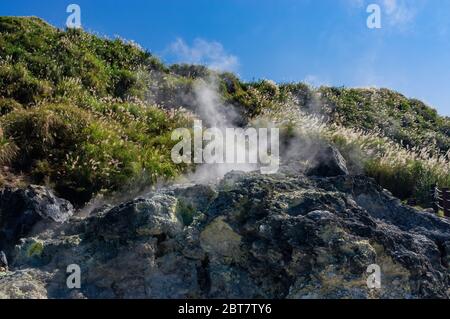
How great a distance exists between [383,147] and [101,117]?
20.3 feet

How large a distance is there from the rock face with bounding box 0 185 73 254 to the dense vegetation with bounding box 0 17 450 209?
2.11 metres

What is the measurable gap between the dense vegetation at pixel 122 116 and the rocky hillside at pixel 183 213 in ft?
0.15

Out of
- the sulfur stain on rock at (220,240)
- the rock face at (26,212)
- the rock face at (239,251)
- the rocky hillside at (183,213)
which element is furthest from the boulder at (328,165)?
the rock face at (26,212)

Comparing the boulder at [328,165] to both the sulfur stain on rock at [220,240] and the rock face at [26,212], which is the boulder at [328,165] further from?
the rock face at [26,212]

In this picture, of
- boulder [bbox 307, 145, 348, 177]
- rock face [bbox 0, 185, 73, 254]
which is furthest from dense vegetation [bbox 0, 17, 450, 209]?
boulder [bbox 307, 145, 348, 177]

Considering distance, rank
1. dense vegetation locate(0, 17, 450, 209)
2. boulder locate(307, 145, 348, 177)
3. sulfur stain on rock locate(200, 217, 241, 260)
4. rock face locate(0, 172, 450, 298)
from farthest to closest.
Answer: dense vegetation locate(0, 17, 450, 209) < boulder locate(307, 145, 348, 177) < sulfur stain on rock locate(200, 217, 241, 260) < rock face locate(0, 172, 450, 298)

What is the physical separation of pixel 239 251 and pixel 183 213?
2.26 feet

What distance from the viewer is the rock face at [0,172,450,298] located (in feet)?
14.1

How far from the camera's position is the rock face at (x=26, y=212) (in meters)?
7.25

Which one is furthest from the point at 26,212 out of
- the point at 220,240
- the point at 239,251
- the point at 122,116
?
the point at 122,116

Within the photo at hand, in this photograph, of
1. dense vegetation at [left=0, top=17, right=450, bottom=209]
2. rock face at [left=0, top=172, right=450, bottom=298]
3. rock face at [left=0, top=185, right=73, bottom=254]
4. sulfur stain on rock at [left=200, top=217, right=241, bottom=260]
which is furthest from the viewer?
dense vegetation at [left=0, top=17, right=450, bottom=209]

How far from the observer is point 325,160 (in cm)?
807

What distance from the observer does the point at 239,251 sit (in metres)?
4.64

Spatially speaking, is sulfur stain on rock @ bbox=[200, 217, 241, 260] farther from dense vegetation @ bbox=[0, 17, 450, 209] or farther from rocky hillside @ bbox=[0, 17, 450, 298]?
dense vegetation @ bbox=[0, 17, 450, 209]
